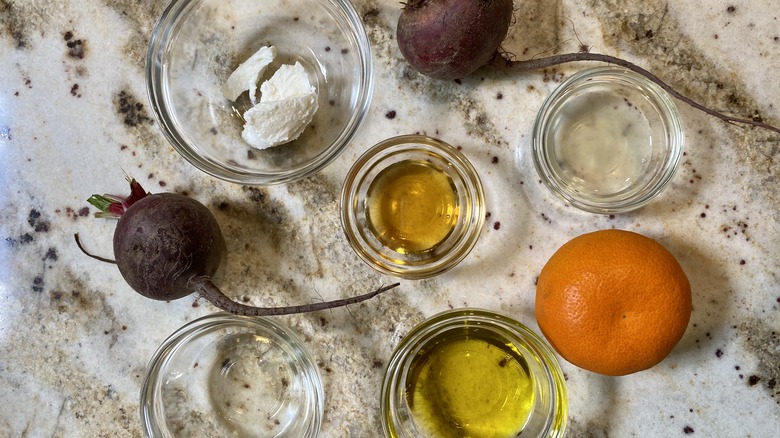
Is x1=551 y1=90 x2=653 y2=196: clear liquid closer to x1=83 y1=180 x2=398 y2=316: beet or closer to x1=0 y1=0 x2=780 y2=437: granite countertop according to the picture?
x1=0 y1=0 x2=780 y2=437: granite countertop

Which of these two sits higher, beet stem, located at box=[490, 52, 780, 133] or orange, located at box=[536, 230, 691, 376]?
beet stem, located at box=[490, 52, 780, 133]

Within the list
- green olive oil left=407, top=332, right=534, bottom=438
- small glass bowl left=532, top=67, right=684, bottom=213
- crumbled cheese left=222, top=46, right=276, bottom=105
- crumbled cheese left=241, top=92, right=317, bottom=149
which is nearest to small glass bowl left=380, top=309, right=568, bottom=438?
green olive oil left=407, top=332, right=534, bottom=438

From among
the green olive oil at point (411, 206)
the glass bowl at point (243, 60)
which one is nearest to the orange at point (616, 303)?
the green olive oil at point (411, 206)

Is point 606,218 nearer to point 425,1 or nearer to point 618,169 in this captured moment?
point 618,169

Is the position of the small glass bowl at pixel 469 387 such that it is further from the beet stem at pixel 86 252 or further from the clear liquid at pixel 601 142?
the beet stem at pixel 86 252

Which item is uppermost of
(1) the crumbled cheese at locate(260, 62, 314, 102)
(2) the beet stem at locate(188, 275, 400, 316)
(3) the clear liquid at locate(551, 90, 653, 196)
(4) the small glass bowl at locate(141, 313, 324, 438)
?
(1) the crumbled cheese at locate(260, 62, 314, 102)

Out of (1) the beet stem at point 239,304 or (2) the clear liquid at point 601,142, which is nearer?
(1) the beet stem at point 239,304

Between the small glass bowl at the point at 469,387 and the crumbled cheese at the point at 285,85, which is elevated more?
the crumbled cheese at the point at 285,85
